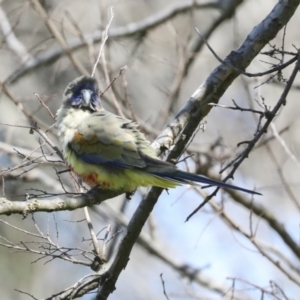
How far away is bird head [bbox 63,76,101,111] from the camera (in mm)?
5305

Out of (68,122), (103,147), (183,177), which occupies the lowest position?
(183,177)

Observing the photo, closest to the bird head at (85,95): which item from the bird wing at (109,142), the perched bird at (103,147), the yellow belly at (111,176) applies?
the perched bird at (103,147)

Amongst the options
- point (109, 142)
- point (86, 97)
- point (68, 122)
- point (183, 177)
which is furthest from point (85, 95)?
point (183, 177)

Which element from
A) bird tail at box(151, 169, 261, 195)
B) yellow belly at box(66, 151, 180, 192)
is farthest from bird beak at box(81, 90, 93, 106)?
bird tail at box(151, 169, 261, 195)

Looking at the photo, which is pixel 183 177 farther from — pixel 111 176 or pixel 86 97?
pixel 86 97

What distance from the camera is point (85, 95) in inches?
208

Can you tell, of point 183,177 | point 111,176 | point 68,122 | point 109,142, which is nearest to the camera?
point 183,177

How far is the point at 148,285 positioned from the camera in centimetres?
1202

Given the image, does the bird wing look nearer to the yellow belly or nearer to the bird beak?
the yellow belly

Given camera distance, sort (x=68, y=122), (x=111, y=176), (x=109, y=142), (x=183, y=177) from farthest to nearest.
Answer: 1. (x=68, y=122)
2. (x=109, y=142)
3. (x=111, y=176)
4. (x=183, y=177)

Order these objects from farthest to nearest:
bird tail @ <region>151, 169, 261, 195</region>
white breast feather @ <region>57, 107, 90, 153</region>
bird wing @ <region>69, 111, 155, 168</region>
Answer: white breast feather @ <region>57, 107, 90, 153</region>, bird wing @ <region>69, 111, 155, 168</region>, bird tail @ <region>151, 169, 261, 195</region>

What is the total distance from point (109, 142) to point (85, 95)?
556mm

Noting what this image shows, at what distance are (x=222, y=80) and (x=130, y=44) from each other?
469 cm

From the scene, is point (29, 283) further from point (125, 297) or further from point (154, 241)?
point (154, 241)
